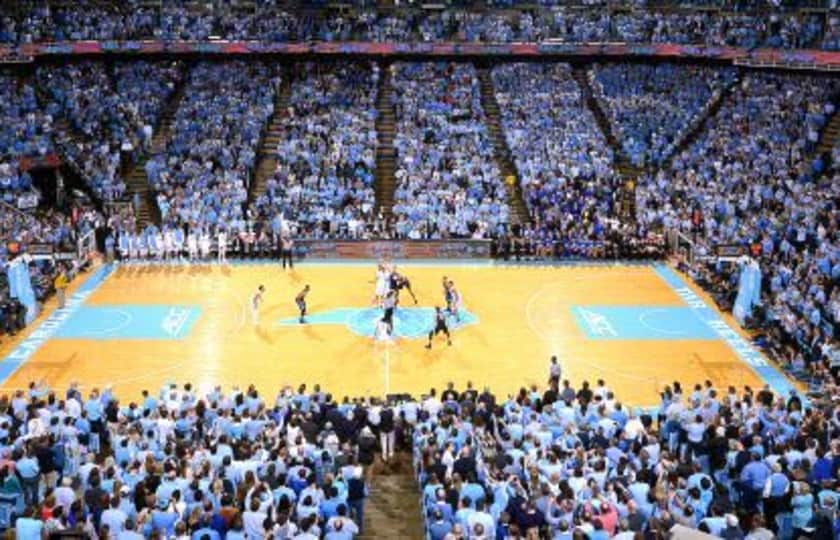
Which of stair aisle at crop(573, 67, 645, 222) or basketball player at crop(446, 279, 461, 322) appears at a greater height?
stair aisle at crop(573, 67, 645, 222)

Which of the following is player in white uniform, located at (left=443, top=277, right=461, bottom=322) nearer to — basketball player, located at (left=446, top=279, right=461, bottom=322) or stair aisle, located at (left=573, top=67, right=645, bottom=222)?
basketball player, located at (left=446, top=279, right=461, bottom=322)

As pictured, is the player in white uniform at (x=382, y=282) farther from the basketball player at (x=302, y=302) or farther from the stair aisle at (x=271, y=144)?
the stair aisle at (x=271, y=144)

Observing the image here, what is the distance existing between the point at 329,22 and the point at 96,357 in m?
25.4

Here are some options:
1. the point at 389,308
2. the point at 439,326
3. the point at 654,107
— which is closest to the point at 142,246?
the point at 389,308

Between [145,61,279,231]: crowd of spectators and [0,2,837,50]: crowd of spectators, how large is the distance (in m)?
2.09

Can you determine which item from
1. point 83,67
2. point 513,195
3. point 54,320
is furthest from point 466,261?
point 83,67

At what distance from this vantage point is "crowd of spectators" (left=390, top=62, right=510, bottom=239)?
128ft

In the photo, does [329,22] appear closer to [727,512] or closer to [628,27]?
[628,27]

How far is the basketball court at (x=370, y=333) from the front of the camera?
27.0m

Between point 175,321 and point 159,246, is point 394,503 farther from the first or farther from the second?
point 159,246

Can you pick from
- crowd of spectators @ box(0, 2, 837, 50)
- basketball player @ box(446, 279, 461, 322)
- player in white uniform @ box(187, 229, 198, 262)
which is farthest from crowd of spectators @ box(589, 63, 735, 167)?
player in white uniform @ box(187, 229, 198, 262)

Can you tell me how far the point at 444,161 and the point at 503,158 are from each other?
316 cm

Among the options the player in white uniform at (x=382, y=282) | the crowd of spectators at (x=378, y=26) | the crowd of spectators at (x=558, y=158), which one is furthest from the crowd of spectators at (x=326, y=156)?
the player in white uniform at (x=382, y=282)

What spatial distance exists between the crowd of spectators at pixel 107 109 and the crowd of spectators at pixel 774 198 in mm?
20581
